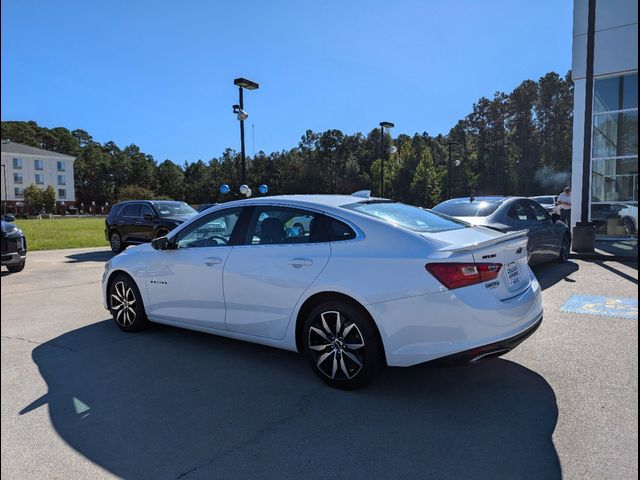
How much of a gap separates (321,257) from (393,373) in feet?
3.90

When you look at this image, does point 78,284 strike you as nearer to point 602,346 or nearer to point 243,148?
point 602,346

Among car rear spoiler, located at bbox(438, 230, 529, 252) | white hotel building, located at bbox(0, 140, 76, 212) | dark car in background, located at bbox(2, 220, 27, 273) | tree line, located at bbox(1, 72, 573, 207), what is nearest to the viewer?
car rear spoiler, located at bbox(438, 230, 529, 252)

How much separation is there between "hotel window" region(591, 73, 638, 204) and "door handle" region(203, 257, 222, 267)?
46.9ft

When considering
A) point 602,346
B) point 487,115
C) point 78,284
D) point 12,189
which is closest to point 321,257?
point 602,346

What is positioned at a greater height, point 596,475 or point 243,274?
point 243,274

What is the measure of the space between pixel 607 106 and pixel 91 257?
56.2 ft

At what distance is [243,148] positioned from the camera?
17234mm

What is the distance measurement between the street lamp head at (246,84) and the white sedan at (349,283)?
40.0 ft

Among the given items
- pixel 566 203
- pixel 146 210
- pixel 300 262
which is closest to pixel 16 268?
pixel 146 210

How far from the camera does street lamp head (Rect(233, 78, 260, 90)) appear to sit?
52.1ft

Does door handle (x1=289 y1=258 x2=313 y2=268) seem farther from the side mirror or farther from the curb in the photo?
the curb

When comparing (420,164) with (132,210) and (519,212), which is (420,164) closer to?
(132,210)

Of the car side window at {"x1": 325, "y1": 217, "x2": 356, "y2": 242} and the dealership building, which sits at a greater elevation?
the dealership building

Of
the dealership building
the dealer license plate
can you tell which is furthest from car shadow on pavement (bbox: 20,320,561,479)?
the dealership building
